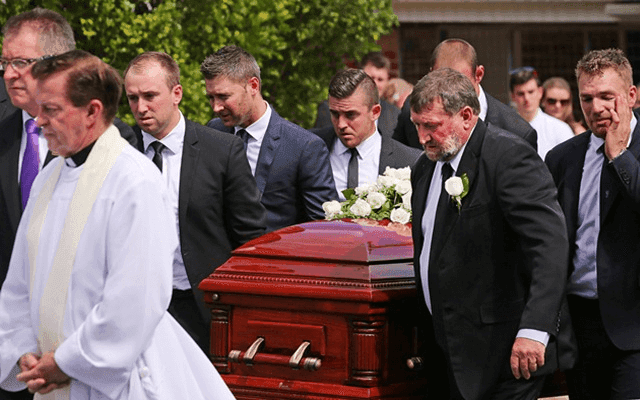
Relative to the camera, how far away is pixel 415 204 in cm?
478

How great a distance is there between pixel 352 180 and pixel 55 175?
10.5 ft

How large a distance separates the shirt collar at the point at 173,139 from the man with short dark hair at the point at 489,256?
1.47 metres

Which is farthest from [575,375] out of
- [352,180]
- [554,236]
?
[352,180]

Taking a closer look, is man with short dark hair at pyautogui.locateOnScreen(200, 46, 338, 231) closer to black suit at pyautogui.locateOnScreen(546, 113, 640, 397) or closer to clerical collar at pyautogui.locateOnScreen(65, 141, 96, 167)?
black suit at pyautogui.locateOnScreen(546, 113, 640, 397)

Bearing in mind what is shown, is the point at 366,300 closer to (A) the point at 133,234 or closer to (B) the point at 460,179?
(B) the point at 460,179

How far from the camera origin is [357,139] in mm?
6848

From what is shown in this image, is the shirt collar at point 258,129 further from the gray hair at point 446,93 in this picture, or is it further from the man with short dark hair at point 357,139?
the gray hair at point 446,93

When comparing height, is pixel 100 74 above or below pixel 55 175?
above

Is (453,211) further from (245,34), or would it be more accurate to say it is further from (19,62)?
Answer: (245,34)

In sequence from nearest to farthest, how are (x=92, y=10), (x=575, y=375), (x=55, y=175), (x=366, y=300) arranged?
(x=55, y=175) < (x=366, y=300) < (x=575, y=375) < (x=92, y=10)

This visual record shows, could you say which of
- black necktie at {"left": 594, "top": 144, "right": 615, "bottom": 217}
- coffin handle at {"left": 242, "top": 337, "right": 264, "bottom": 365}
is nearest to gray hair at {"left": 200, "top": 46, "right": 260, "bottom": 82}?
coffin handle at {"left": 242, "top": 337, "right": 264, "bottom": 365}

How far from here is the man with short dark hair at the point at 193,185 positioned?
5.50 m

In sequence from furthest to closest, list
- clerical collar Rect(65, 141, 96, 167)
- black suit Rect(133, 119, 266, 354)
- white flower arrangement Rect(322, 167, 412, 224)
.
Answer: white flower arrangement Rect(322, 167, 412, 224) → black suit Rect(133, 119, 266, 354) → clerical collar Rect(65, 141, 96, 167)

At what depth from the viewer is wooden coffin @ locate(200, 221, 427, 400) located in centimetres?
478
